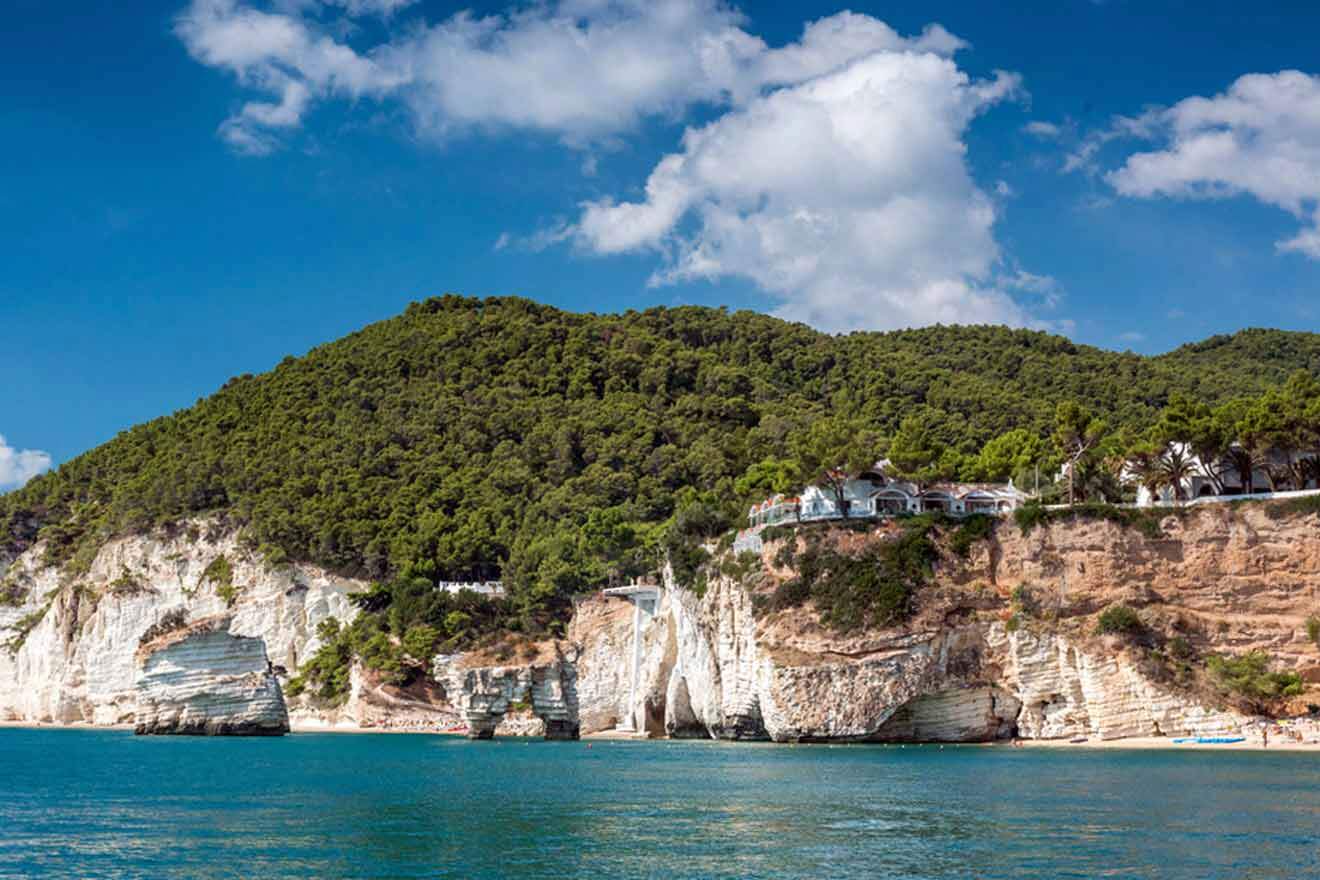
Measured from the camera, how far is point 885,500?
2501 inches

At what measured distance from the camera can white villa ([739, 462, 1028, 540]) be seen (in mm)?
63266

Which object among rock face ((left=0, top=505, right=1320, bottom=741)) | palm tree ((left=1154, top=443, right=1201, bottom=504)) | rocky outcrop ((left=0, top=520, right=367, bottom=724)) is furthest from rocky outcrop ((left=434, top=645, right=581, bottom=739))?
palm tree ((left=1154, top=443, right=1201, bottom=504))

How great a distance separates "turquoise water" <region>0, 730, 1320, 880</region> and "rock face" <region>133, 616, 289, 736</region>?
1588 centimetres

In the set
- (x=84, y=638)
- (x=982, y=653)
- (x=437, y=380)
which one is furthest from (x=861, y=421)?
(x=84, y=638)

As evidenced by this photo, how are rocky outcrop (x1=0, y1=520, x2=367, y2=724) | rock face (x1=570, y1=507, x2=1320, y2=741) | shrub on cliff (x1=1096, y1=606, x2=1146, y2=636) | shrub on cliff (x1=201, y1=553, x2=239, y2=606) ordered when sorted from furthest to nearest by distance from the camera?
shrub on cliff (x1=201, y1=553, x2=239, y2=606) → rocky outcrop (x1=0, y1=520, x2=367, y2=724) → shrub on cliff (x1=1096, y1=606, x2=1146, y2=636) → rock face (x1=570, y1=507, x2=1320, y2=741)

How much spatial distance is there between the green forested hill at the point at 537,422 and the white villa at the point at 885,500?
52.7 feet

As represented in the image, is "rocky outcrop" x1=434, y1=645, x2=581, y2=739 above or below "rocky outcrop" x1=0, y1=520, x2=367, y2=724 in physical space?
below

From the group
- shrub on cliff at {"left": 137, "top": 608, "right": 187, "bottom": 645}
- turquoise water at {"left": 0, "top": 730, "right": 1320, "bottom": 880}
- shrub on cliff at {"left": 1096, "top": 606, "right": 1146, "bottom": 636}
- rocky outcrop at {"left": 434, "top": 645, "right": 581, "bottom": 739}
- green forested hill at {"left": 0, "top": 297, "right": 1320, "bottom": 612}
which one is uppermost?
green forested hill at {"left": 0, "top": 297, "right": 1320, "bottom": 612}

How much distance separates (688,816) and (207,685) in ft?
147

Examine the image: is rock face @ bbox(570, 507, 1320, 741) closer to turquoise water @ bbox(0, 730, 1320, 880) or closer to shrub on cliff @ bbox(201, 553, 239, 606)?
turquoise water @ bbox(0, 730, 1320, 880)

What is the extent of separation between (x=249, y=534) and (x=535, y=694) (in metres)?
28.8

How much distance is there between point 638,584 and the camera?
3027 inches

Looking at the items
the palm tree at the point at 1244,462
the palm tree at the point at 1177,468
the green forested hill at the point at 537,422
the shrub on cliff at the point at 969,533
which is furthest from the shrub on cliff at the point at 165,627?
the palm tree at the point at 1244,462

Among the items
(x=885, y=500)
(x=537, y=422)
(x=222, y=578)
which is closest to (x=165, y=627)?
(x=222, y=578)
